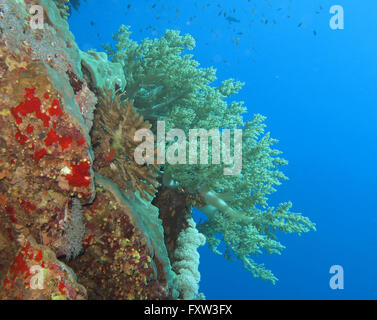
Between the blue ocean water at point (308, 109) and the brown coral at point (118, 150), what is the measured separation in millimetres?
63504

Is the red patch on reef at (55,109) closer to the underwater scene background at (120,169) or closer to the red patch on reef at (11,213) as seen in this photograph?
the underwater scene background at (120,169)

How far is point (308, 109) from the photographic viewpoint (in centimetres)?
8181

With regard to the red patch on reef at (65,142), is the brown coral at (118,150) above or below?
above

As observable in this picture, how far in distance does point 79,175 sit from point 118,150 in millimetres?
766

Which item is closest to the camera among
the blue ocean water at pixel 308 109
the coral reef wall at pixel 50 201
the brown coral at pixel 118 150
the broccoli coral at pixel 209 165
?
the coral reef wall at pixel 50 201

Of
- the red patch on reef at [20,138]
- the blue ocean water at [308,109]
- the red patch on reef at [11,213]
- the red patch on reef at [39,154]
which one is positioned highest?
the blue ocean water at [308,109]

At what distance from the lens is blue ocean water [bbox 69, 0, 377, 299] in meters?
63.2

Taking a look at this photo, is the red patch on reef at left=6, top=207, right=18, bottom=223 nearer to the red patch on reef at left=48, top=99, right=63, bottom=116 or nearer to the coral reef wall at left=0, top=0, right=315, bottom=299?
the coral reef wall at left=0, top=0, right=315, bottom=299

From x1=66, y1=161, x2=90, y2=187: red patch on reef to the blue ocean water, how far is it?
211ft

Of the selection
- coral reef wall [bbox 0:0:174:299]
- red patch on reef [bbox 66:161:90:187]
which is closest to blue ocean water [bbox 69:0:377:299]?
coral reef wall [bbox 0:0:174:299]

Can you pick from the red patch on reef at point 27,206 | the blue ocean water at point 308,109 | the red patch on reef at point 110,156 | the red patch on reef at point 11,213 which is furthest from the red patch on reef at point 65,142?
the blue ocean water at point 308,109

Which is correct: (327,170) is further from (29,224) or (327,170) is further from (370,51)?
(29,224)

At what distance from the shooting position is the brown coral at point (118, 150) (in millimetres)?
2904
